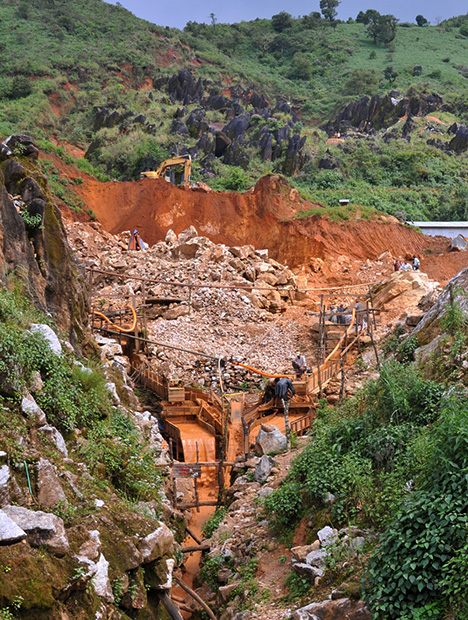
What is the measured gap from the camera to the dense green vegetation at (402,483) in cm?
551

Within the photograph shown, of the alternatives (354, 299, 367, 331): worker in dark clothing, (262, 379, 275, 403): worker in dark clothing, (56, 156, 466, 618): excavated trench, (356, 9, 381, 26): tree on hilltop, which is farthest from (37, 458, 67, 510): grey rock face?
(356, 9, 381, 26): tree on hilltop

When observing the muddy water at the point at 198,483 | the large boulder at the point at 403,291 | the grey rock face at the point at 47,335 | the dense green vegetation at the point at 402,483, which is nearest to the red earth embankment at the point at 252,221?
the large boulder at the point at 403,291

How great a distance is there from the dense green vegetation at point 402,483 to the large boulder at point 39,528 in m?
2.88

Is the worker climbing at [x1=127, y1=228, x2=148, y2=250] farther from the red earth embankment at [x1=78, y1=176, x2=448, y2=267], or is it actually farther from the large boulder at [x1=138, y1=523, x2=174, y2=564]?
the large boulder at [x1=138, y1=523, x2=174, y2=564]

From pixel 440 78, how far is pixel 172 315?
54.3 m

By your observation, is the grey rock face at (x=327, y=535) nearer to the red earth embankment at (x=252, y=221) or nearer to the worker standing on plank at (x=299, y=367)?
the worker standing on plank at (x=299, y=367)

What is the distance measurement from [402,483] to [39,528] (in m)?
4.00

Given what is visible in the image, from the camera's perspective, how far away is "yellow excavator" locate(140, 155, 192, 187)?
31.5m

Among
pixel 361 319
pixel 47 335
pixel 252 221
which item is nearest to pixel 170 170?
pixel 252 221

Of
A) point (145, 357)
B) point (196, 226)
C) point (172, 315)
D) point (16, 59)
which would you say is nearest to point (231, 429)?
point (145, 357)

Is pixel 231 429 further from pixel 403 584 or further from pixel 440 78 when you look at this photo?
pixel 440 78

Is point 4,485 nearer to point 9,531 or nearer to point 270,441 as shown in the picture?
point 9,531

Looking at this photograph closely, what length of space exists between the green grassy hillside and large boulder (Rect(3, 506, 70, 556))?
89.6 feet

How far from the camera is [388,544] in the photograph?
6016 millimetres
